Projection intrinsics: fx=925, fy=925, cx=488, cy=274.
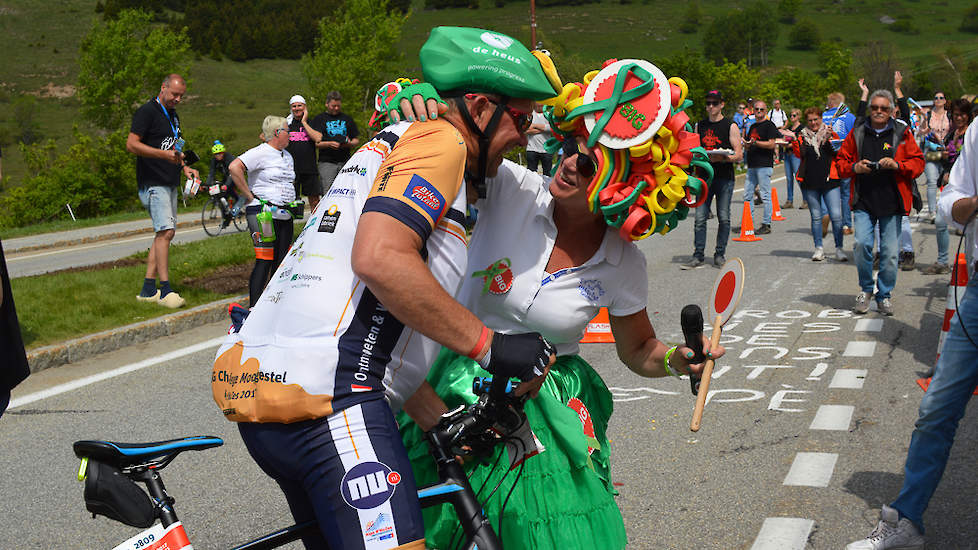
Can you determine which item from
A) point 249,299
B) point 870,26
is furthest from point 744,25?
point 249,299

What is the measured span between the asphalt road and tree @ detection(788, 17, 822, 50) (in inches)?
6333

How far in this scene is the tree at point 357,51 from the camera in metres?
38.7

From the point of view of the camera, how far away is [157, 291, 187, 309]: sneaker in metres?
9.53

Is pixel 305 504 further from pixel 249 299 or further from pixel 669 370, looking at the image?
pixel 249 299

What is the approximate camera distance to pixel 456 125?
242cm

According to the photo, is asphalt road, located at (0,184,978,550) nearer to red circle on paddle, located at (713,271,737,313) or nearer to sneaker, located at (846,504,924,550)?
sneaker, located at (846,504,924,550)

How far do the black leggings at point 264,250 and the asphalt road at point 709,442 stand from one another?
32.4 inches

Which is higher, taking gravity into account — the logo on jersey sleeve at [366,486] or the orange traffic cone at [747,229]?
the logo on jersey sleeve at [366,486]

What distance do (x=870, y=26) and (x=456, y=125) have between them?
181 metres

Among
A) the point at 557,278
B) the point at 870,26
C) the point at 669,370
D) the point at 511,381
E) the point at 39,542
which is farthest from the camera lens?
the point at 870,26

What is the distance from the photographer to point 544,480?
2664 mm

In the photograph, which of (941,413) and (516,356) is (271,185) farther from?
(516,356)

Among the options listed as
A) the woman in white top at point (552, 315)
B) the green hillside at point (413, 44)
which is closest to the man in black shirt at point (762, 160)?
the woman in white top at point (552, 315)

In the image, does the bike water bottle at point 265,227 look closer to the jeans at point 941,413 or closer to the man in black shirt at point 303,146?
the man in black shirt at point 303,146
